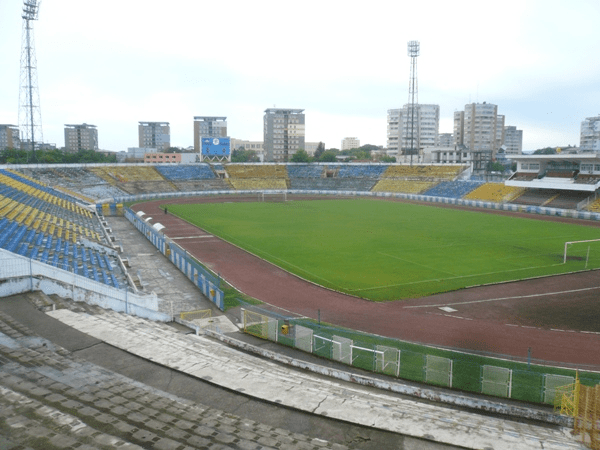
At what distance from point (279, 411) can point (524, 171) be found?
75516mm

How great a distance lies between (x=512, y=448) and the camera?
30.8 feet

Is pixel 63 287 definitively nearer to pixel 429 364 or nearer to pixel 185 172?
pixel 429 364

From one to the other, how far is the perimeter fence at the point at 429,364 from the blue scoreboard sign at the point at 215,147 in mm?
90469

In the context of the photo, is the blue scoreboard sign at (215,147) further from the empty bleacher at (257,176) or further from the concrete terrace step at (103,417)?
the concrete terrace step at (103,417)

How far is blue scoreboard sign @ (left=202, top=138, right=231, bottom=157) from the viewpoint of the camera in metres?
106

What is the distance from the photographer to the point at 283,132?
185 meters

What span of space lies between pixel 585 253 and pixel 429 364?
2832 centimetres

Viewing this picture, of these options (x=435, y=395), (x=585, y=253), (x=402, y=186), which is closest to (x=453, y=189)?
(x=402, y=186)

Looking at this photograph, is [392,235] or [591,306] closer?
[591,306]

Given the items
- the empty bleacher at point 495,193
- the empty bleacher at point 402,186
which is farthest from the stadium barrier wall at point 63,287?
the empty bleacher at point 402,186

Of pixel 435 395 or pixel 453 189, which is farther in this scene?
pixel 453 189

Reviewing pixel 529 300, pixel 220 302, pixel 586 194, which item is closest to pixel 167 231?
pixel 220 302

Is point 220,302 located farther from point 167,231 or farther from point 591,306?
point 167,231

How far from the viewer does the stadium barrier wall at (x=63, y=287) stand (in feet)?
53.8
